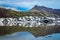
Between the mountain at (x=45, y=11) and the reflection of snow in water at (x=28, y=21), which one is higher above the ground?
the mountain at (x=45, y=11)

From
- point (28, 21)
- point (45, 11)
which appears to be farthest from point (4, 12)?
point (45, 11)

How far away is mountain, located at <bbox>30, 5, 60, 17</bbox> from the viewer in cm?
209

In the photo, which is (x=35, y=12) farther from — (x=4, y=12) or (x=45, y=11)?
(x=4, y=12)

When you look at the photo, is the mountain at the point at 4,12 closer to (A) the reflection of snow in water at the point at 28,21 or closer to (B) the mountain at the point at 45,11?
(A) the reflection of snow in water at the point at 28,21

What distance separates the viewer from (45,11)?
2.11 m

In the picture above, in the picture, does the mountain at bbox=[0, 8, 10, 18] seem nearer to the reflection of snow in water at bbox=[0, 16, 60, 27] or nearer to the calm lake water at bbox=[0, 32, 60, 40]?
the reflection of snow in water at bbox=[0, 16, 60, 27]

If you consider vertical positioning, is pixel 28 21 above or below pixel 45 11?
below

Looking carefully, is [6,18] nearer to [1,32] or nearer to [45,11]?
[1,32]

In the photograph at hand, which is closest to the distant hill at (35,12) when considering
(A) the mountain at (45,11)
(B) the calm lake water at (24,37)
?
(A) the mountain at (45,11)

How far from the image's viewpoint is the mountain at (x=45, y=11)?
2088 millimetres

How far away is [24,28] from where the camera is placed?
2.06 metres

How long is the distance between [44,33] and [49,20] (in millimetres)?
180

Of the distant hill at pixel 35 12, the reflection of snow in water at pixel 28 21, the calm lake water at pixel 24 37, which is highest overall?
the distant hill at pixel 35 12

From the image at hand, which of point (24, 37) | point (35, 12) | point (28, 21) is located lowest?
point (24, 37)
